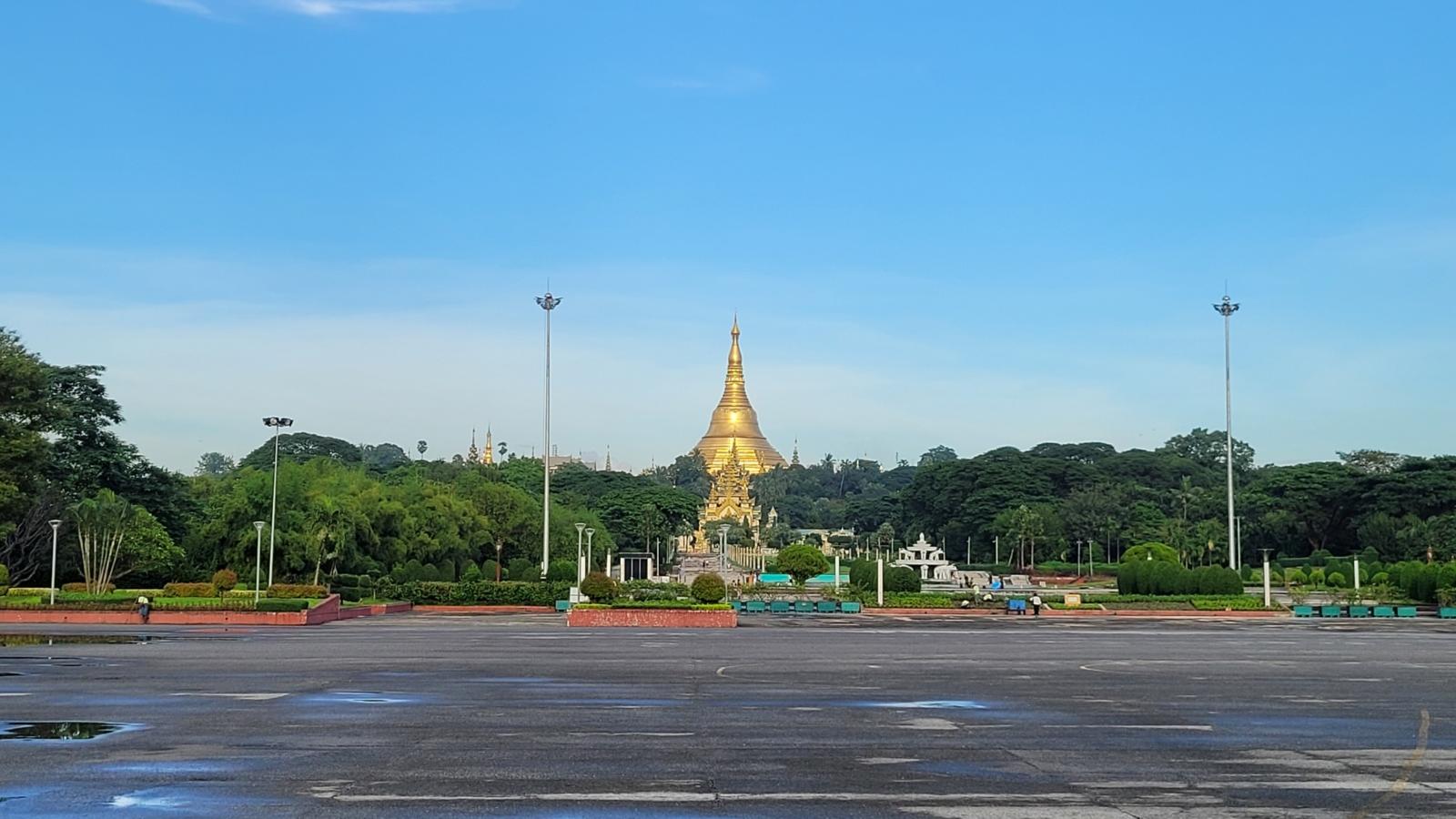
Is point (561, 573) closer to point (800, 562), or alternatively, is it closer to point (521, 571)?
point (521, 571)

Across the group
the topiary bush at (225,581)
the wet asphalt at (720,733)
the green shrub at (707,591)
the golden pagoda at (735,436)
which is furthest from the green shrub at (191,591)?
the golden pagoda at (735,436)

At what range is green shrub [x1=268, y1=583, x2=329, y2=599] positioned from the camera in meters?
46.9

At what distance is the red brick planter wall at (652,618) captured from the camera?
39719mm

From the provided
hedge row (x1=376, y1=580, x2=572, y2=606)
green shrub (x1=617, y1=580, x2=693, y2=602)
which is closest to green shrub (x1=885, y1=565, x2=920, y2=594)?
green shrub (x1=617, y1=580, x2=693, y2=602)

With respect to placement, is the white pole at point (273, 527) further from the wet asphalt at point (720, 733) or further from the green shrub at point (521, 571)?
the wet asphalt at point (720, 733)

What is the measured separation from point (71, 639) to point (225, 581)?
18284 millimetres

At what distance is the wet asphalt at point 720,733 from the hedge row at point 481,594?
2126 cm

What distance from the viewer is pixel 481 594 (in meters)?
50.2

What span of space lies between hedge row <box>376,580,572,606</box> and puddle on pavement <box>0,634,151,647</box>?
56.6ft

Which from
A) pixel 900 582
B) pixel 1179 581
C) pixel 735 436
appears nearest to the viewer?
pixel 1179 581

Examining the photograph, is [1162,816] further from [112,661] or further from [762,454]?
[762,454]

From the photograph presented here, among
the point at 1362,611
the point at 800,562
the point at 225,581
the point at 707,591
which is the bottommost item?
the point at 1362,611

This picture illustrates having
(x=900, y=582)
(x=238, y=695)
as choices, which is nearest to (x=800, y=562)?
(x=900, y=582)

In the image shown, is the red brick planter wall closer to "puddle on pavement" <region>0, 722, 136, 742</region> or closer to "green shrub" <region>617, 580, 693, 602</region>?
"green shrub" <region>617, 580, 693, 602</region>
